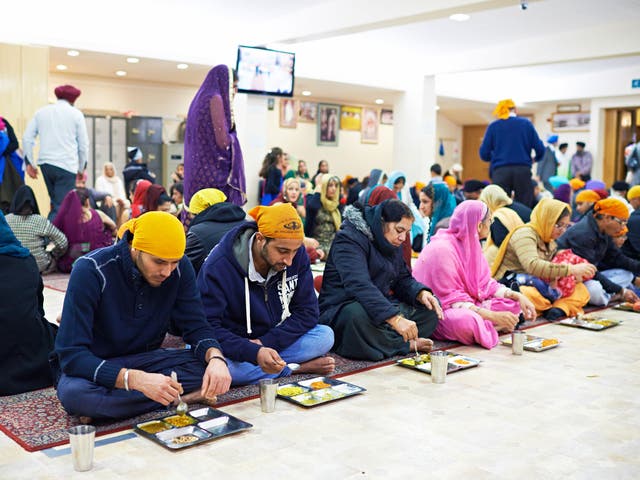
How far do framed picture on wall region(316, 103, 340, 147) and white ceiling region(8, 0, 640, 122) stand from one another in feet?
10.5

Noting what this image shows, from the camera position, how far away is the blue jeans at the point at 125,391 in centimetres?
258

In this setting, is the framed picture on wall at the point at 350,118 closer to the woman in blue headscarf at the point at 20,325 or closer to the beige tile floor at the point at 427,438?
the beige tile floor at the point at 427,438

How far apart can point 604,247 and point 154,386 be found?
3.96m

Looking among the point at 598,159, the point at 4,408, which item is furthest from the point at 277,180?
the point at 598,159

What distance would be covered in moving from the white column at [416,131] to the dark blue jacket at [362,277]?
9.24 m

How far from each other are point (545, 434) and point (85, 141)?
547cm

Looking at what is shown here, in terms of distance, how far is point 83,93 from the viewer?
12336mm

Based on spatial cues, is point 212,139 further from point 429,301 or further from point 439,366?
point 439,366

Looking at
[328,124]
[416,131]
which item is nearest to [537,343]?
[416,131]

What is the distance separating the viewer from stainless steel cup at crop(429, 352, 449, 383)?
334cm

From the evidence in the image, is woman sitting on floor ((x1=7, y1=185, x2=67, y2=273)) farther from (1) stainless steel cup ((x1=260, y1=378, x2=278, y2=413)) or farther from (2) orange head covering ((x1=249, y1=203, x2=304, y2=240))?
(1) stainless steel cup ((x1=260, y1=378, x2=278, y2=413))

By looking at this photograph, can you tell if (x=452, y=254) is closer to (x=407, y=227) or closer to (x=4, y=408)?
(x=407, y=227)

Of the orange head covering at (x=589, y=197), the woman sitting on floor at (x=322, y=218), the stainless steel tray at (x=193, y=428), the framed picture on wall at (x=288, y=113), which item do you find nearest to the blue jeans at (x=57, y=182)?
the woman sitting on floor at (x=322, y=218)

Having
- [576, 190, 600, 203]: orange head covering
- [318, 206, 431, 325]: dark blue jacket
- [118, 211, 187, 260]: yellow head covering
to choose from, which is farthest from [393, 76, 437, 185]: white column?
[118, 211, 187, 260]: yellow head covering
